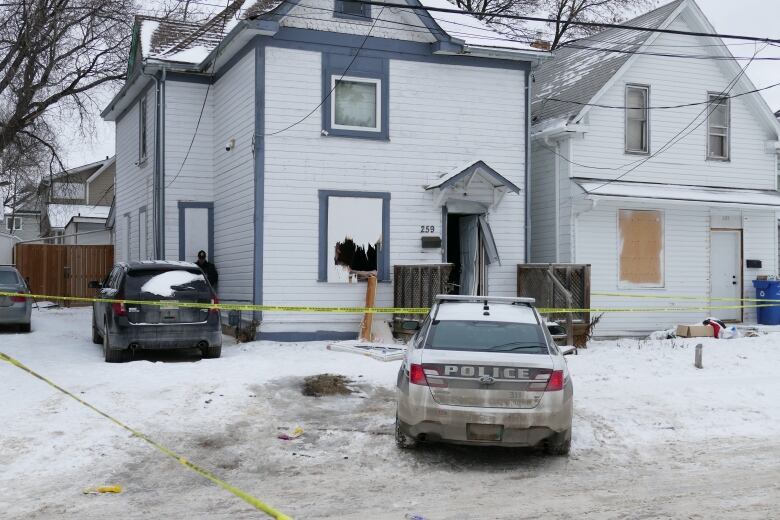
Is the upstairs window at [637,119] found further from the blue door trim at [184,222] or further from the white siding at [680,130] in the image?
the blue door trim at [184,222]

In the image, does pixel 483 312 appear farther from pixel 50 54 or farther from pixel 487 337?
pixel 50 54

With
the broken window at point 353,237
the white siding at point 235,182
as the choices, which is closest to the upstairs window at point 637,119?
the broken window at point 353,237

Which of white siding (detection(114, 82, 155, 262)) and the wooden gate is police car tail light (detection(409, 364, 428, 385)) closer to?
white siding (detection(114, 82, 155, 262))

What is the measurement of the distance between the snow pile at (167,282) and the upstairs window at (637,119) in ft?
36.1

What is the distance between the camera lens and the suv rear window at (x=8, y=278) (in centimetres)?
1870

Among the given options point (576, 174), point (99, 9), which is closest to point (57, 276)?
point (99, 9)

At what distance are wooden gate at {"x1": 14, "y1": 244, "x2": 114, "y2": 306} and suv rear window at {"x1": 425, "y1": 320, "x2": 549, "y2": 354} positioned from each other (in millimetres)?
22651

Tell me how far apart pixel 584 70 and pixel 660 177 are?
337cm

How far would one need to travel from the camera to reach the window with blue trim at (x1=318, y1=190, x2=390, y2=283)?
17.0 m

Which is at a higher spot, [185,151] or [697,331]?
[185,151]

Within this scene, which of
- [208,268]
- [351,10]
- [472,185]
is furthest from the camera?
[208,268]

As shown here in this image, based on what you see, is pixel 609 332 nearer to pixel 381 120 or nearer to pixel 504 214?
pixel 504 214

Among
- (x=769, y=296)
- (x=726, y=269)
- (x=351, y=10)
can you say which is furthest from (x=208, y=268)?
(x=769, y=296)

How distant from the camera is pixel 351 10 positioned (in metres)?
17.3
